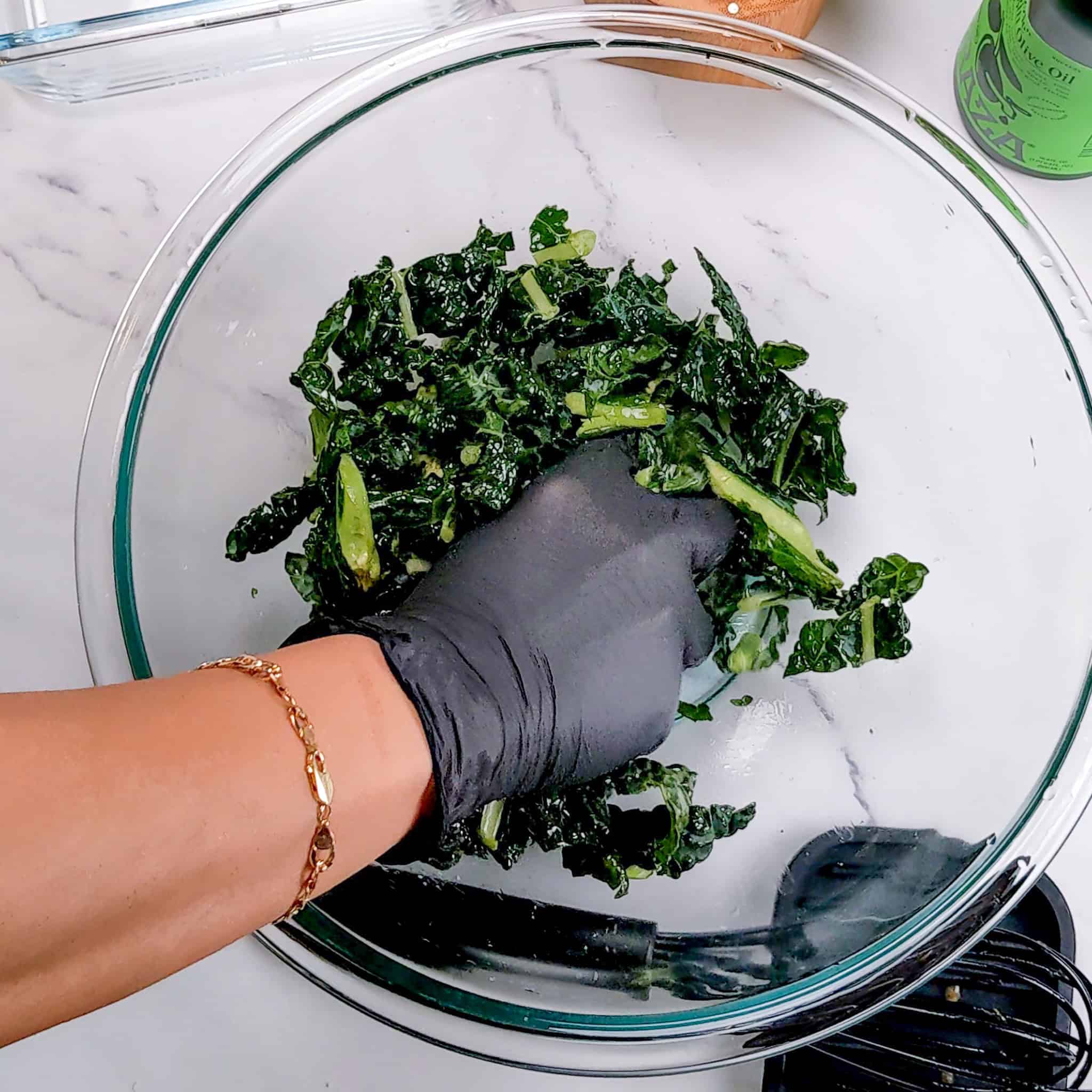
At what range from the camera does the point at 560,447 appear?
4.53 feet

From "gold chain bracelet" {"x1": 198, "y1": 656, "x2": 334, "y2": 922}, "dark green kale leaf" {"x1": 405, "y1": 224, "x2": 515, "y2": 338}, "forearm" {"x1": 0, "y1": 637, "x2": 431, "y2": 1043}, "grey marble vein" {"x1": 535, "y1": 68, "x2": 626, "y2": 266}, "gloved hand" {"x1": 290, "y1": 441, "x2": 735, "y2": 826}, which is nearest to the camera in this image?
"forearm" {"x1": 0, "y1": 637, "x2": 431, "y2": 1043}

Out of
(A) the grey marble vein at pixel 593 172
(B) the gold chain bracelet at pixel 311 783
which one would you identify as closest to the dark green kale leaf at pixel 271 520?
(B) the gold chain bracelet at pixel 311 783

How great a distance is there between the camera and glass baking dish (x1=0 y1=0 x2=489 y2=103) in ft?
5.26

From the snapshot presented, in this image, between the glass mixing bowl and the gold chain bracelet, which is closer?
the gold chain bracelet

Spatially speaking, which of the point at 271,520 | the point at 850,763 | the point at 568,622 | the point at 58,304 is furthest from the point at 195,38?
the point at 850,763

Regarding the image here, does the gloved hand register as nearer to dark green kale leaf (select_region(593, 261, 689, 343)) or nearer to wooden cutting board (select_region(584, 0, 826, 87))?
dark green kale leaf (select_region(593, 261, 689, 343))

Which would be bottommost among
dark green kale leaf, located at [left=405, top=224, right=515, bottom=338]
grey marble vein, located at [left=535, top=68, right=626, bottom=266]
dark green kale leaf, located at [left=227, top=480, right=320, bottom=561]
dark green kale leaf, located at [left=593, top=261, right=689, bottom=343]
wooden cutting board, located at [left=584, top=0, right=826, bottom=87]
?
dark green kale leaf, located at [left=227, top=480, right=320, bottom=561]

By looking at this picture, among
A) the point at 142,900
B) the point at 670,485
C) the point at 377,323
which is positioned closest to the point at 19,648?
the point at 377,323

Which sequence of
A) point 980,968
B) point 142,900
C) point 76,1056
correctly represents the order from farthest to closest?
1. point 76,1056
2. point 980,968
3. point 142,900

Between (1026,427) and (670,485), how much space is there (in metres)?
0.55

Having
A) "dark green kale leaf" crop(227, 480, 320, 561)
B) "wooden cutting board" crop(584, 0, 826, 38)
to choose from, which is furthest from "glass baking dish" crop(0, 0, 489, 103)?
"dark green kale leaf" crop(227, 480, 320, 561)

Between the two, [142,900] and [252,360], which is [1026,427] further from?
[142,900]

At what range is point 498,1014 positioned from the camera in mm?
1301

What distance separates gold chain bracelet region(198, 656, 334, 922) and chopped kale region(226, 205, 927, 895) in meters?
0.32
